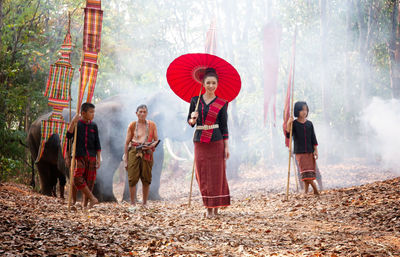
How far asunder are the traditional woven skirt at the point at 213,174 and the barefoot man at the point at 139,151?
76.0 inches

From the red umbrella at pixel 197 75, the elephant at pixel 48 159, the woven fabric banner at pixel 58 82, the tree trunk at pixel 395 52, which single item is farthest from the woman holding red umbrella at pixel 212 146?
the tree trunk at pixel 395 52

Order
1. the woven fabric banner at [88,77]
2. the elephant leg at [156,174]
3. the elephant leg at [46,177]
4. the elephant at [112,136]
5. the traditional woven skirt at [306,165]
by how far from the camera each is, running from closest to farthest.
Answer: the woven fabric banner at [88,77]
the traditional woven skirt at [306,165]
the elephant at [112,136]
the elephant leg at [156,174]
the elephant leg at [46,177]

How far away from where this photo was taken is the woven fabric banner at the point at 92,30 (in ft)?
21.3

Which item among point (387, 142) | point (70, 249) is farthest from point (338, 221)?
point (387, 142)

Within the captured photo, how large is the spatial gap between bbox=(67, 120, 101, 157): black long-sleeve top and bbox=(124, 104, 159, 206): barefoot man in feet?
2.82

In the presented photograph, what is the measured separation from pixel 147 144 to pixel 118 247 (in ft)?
13.5

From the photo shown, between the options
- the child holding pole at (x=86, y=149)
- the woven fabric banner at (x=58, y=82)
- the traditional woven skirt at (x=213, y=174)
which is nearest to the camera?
the traditional woven skirt at (x=213, y=174)

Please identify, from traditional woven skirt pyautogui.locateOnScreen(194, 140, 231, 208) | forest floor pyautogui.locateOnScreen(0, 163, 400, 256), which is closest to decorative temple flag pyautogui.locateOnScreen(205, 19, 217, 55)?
traditional woven skirt pyautogui.locateOnScreen(194, 140, 231, 208)

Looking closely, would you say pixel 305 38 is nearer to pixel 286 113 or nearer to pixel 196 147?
pixel 286 113

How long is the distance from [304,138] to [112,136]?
540 centimetres

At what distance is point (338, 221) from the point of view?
18.7 ft

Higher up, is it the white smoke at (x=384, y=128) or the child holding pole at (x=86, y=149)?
the white smoke at (x=384, y=128)

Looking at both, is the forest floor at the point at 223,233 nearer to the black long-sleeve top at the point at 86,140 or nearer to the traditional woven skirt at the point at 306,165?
the black long-sleeve top at the point at 86,140

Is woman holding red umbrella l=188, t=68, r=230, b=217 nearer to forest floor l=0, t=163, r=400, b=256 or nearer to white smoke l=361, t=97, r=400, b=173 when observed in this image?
forest floor l=0, t=163, r=400, b=256
